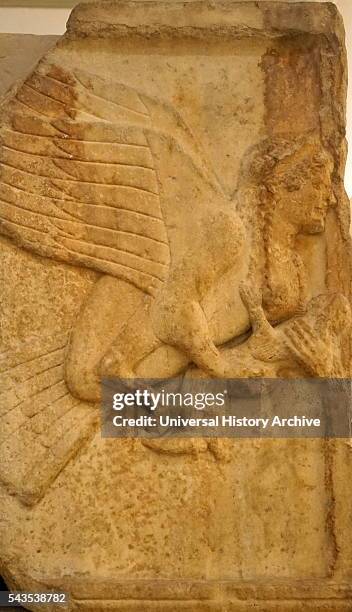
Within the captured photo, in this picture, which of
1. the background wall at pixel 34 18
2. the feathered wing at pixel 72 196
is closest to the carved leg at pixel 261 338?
the feathered wing at pixel 72 196

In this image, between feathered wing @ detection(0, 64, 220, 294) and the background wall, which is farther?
the background wall

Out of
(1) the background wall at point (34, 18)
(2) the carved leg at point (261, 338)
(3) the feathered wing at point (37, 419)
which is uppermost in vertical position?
(1) the background wall at point (34, 18)

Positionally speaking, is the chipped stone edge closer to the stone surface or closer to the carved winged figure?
the stone surface

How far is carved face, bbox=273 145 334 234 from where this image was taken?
2.37 meters

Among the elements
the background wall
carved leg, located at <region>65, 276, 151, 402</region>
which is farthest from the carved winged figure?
the background wall

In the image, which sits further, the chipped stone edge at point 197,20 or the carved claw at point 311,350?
the chipped stone edge at point 197,20

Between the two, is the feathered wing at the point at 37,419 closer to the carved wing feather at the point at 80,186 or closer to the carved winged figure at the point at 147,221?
the carved winged figure at the point at 147,221

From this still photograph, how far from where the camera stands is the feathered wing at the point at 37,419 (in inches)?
87.3

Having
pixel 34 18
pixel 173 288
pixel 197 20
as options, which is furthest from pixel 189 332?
pixel 34 18

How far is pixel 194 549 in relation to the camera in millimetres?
2209

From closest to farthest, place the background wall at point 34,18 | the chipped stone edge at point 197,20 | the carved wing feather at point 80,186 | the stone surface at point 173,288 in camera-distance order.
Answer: the stone surface at point 173,288 → the carved wing feather at point 80,186 → the chipped stone edge at point 197,20 → the background wall at point 34,18

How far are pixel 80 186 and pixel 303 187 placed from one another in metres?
0.66

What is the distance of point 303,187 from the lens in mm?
2373

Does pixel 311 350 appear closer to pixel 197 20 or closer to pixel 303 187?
pixel 303 187
